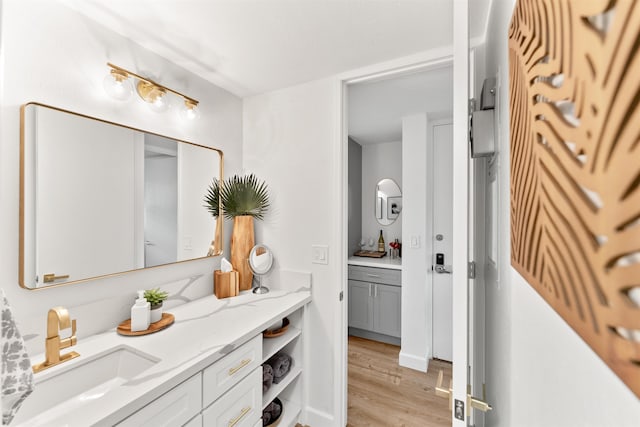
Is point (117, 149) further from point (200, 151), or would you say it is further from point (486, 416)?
point (486, 416)

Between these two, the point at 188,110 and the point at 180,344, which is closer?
the point at 180,344

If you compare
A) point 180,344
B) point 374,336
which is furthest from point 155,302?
point 374,336

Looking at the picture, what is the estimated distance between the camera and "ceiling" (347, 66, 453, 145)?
1.91 m

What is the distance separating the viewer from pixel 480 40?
1407mm

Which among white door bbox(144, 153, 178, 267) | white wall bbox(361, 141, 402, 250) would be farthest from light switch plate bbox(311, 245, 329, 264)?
white wall bbox(361, 141, 402, 250)

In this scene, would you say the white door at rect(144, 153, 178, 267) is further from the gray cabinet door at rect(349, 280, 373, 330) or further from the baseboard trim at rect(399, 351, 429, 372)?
the baseboard trim at rect(399, 351, 429, 372)

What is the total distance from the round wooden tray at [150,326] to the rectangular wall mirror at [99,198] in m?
0.26

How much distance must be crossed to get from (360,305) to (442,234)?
3.90 feet

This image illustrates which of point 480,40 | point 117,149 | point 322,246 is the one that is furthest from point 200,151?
point 480,40

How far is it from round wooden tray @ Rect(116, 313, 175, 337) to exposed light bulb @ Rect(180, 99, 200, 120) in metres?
1.16

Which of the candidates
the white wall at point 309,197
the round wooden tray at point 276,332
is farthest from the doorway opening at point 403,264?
the round wooden tray at point 276,332

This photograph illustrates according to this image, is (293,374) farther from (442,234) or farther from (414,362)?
(442,234)

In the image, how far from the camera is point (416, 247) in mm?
2572

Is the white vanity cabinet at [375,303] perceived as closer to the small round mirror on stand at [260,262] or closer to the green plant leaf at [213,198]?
the small round mirror on stand at [260,262]
